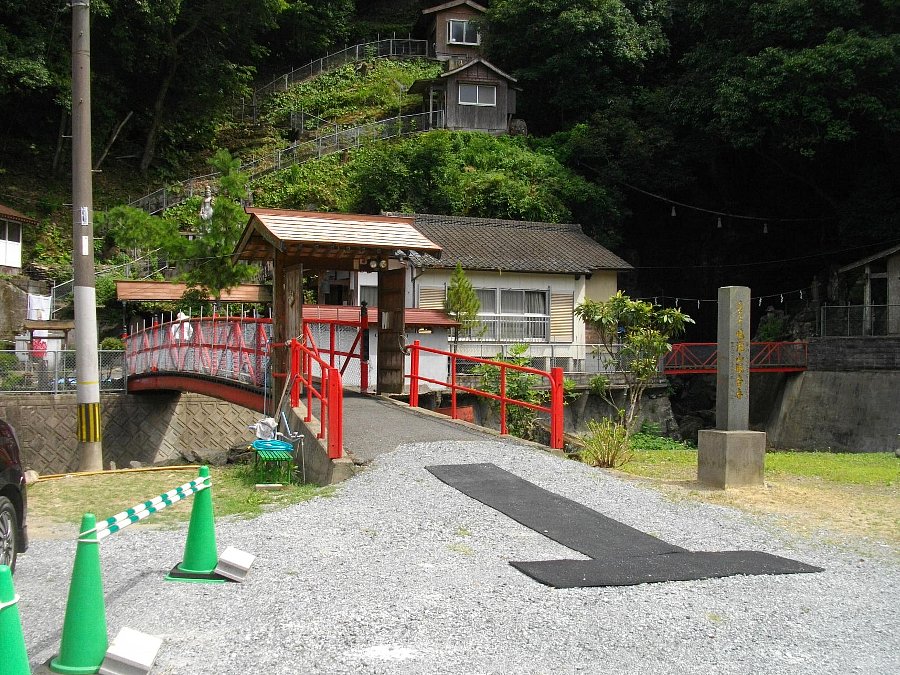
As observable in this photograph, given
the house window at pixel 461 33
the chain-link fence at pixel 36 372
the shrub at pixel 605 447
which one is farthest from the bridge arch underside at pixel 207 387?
the house window at pixel 461 33

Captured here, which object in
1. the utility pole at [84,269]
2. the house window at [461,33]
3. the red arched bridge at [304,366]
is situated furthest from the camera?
the house window at [461,33]

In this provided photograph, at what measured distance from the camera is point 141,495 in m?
11.4

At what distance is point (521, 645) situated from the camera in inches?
206

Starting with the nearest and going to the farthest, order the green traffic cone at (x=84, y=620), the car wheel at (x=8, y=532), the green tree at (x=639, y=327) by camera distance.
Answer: the green traffic cone at (x=84, y=620) < the car wheel at (x=8, y=532) < the green tree at (x=639, y=327)

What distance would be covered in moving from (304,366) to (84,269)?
13.2ft

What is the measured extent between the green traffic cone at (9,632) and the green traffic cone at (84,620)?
70 centimetres

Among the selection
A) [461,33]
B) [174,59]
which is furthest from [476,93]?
[174,59]

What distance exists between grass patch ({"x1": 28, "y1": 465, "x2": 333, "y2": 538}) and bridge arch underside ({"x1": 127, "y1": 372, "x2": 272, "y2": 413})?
2.45 m

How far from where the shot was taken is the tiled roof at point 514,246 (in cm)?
2967

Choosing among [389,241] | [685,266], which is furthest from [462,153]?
[389,241]

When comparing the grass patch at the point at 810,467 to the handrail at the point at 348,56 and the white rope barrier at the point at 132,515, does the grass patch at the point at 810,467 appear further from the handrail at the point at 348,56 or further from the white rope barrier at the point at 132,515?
the handrail at the point at 348,56

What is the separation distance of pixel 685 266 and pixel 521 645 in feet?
128

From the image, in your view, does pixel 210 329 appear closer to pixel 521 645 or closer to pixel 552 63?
pixel 521 645

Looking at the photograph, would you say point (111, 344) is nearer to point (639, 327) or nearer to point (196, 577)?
point (639, 327)
